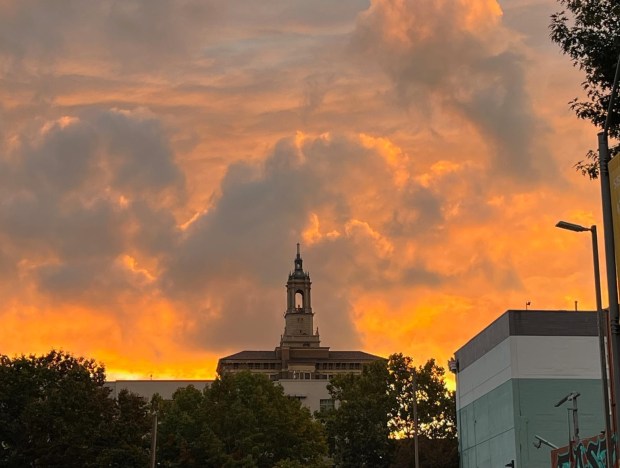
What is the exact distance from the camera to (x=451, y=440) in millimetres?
113625

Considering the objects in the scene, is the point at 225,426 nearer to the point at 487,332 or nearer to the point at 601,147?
the point at 487,332

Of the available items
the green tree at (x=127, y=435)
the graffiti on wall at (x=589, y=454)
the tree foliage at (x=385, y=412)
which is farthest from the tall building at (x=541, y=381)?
the tree foliage at (x=385, y=412)

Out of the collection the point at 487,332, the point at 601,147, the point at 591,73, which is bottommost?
the point at 601,147

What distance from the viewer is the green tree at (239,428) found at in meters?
94.8

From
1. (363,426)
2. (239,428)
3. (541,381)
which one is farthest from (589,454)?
(363,426)

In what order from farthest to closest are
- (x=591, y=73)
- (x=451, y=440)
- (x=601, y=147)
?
1. (x=451, y=440)
2. (x=591, y=73)
3. (x=601, y=147)

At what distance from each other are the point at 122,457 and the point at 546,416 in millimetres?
27306

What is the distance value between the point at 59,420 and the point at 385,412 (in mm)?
47407

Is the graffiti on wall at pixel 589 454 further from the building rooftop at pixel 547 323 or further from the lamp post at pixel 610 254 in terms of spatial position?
the lamp post at pixel 610 254

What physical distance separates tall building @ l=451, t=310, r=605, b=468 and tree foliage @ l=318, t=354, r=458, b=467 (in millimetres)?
29516

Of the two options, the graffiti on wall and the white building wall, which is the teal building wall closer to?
the white building wall

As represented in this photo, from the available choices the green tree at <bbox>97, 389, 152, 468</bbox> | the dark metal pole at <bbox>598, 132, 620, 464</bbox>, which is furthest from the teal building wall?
the dark metal pole at <bbox>598, 132, 620, 464</bbox>

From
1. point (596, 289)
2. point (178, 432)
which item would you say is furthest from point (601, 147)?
point (178, 432)

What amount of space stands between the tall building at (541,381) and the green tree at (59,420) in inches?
954
